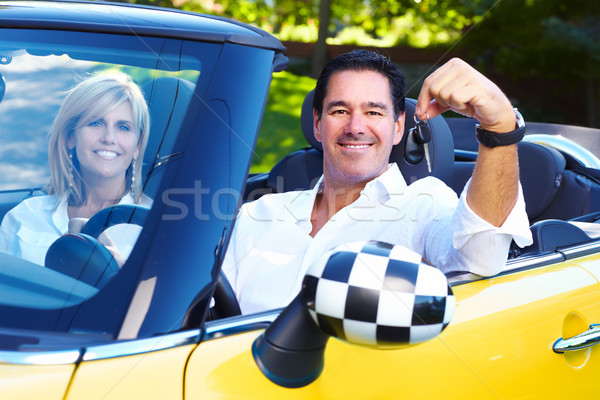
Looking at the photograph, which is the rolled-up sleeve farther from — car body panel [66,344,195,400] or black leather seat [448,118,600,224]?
black leather seat [448,118,600,224]

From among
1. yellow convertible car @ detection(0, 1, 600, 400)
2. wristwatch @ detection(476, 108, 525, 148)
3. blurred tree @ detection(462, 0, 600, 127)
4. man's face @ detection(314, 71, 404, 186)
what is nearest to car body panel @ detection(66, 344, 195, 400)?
yellow convertible car @ detection(0, 1, 600, 400)

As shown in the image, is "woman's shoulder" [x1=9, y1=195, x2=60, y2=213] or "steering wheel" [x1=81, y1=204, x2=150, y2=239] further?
"woman's shoulder" [x1=9, y1=195, x2=60, y2=213]

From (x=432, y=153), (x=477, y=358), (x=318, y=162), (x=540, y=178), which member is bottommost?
(x=477, y=358)

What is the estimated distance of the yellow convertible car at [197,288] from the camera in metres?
1.18

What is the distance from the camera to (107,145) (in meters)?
1.62

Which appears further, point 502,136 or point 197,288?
point 502,136

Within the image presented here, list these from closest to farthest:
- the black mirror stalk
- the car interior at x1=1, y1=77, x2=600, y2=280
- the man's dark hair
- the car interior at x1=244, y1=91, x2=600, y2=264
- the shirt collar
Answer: the black mirror stalk < the car interior at x1=1, y1=77, x2=600, y2=280 < the car interior at x1=244, y1=91, x2=600, y2=264 < the shirt collar < the man's dark hair

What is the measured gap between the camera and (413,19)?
16781 mm

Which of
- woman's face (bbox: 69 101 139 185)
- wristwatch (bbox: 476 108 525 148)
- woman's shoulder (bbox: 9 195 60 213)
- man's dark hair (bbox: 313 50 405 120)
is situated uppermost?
man's dark hair (bbox: 313 50 405 120)

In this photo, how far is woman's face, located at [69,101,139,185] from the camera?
1.58 m

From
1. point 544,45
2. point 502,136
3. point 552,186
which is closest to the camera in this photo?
point 502,136

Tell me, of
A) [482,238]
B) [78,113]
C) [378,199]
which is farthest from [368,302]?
[378,199]

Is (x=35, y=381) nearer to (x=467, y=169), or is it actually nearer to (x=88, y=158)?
(x=88, y=158)

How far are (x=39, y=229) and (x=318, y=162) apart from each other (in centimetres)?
196
